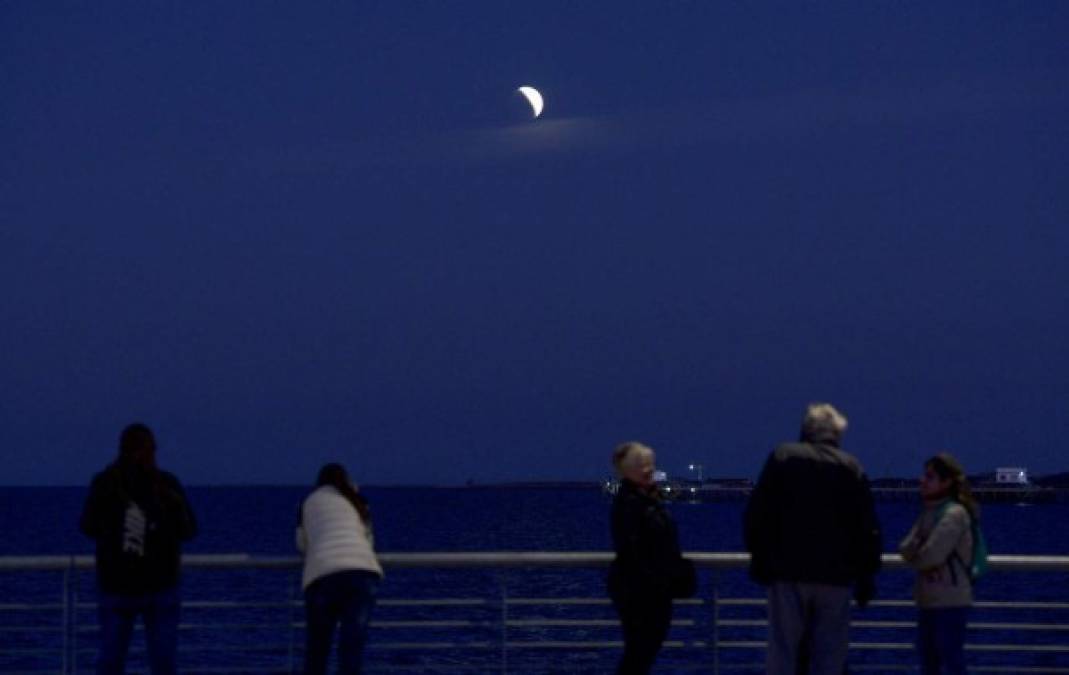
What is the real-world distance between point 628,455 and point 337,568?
1580 mm

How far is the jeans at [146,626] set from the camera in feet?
27.7

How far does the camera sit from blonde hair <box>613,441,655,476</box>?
336 inches

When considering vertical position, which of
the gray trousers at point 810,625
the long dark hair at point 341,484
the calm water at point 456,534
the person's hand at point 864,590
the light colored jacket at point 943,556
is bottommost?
the gray trousers at point 810,625

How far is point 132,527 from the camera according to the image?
27.3 feet

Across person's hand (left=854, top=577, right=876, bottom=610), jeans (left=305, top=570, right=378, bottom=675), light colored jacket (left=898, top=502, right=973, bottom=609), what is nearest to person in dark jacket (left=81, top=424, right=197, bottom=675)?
jeans (left=305, top=570, right=378, bottom=675)

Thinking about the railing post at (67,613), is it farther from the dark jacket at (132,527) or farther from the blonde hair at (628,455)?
the blonde hair at (628,455)

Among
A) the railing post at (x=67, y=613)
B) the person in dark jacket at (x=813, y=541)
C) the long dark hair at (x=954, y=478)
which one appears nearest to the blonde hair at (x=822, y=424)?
the person in dark jacket at (x=813, y=541)

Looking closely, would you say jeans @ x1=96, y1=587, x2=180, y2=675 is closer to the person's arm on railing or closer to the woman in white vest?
the woman in white vest

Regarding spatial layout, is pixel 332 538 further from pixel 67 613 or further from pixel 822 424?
pixel 822 424

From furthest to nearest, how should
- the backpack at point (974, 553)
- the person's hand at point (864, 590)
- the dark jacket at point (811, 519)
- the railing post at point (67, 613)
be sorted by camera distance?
the railing post at point (67, 613)
the backpack at point (974, 553)
the person's hand at point (864, 590)
the dark jacket at point (811, 519)

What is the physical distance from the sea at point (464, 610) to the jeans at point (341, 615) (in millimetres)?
240

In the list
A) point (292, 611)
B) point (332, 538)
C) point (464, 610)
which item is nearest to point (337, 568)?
point (332, 538)

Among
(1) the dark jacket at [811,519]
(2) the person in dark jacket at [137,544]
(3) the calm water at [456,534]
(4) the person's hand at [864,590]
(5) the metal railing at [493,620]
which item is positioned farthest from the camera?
(3) the calm water at [456,534]

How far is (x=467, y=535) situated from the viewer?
9062 centimetres
